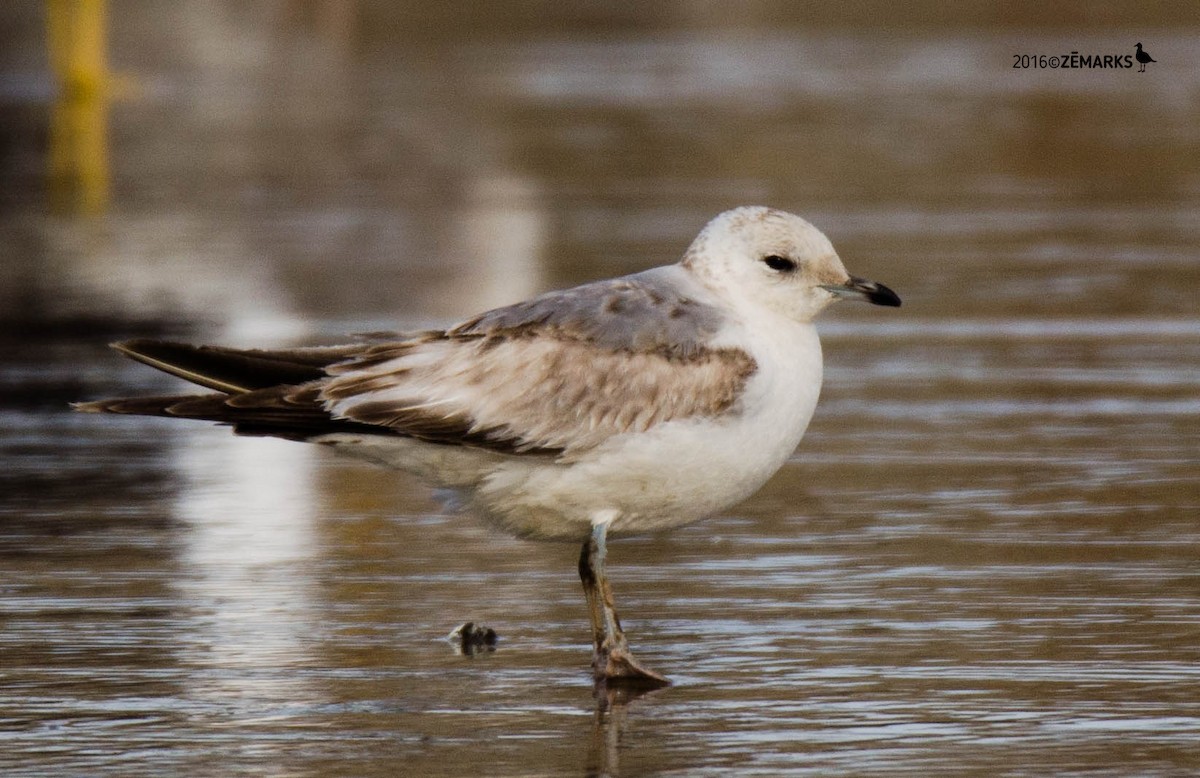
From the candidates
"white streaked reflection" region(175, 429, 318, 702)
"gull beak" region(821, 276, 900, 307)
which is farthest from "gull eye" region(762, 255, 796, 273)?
"white streaked reflection" region(175, 429, 318, 702)

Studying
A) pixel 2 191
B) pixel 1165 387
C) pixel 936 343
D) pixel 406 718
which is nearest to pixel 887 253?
pixel 936 343

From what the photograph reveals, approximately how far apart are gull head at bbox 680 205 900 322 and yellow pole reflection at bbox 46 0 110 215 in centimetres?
1239

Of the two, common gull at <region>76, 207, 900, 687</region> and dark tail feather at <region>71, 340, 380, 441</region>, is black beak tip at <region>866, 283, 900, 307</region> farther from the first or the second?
dark tail feather at <region>71, 340, 380, 441</region>

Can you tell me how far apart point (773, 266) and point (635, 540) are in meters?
1.58

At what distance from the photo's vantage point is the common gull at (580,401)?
20.5ft

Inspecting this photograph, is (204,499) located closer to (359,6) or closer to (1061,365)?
(1061,365)

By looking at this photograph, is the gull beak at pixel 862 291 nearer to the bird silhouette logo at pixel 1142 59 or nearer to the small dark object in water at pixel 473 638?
the small dark object in water at pixel 473 638

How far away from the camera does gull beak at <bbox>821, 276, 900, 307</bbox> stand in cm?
663

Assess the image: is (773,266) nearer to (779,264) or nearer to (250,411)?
(779,264)

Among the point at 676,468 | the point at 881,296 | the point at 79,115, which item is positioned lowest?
the point at 676,468

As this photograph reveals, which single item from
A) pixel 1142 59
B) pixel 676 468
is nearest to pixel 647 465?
pixel 676 468

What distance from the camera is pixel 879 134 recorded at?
2336cm

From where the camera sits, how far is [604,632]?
20.5ft

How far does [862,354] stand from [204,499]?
3.98 m
